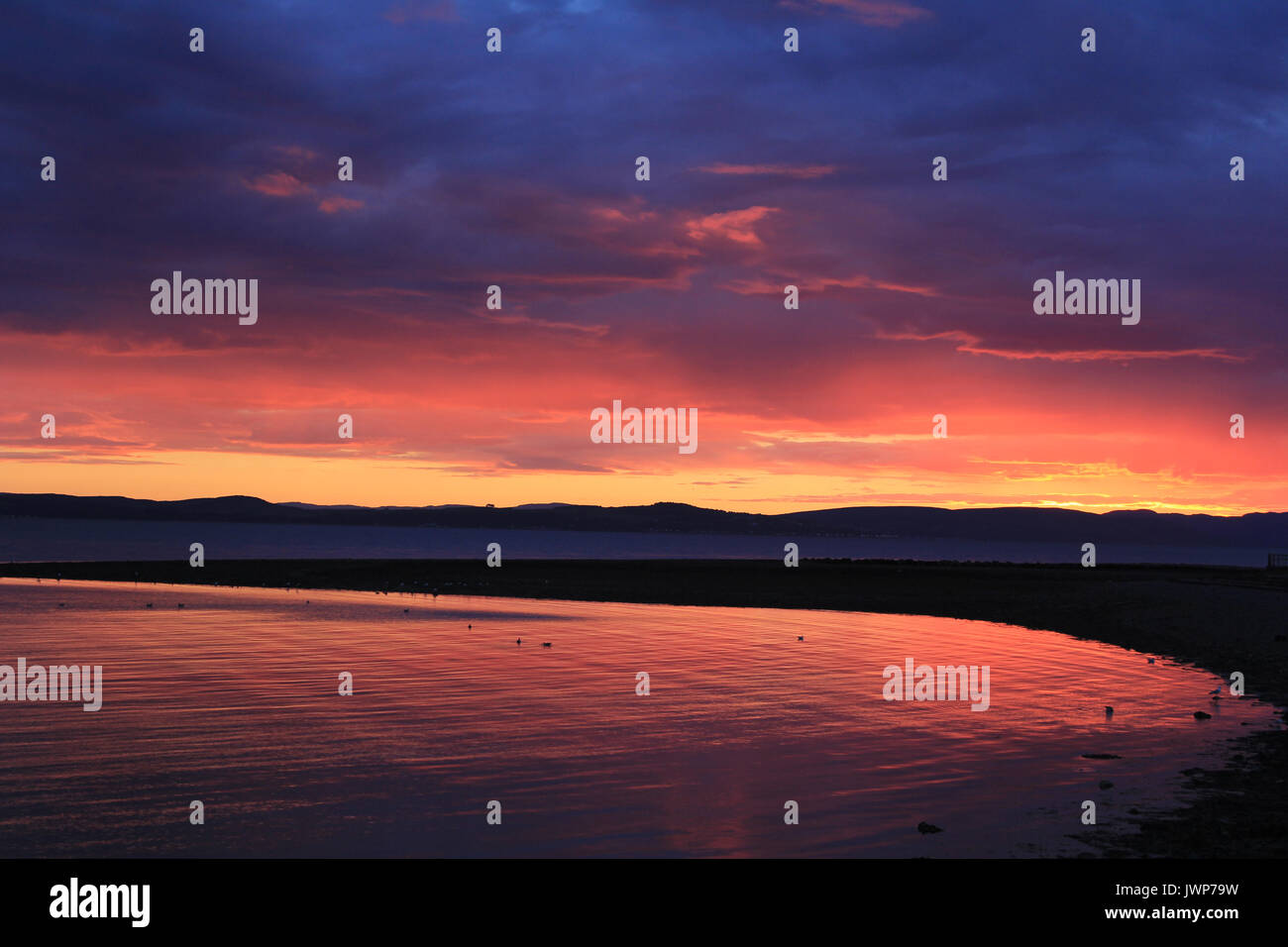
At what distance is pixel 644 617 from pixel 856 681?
23836 mm

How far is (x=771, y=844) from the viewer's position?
43.1 ft

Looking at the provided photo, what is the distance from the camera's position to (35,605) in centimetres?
5153

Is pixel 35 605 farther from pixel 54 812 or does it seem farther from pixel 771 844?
pixel 771 844

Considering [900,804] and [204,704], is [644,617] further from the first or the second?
[900,804]

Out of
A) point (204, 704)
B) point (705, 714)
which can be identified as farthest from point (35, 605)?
point (705, 714)

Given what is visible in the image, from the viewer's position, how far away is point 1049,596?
62969 millimetres

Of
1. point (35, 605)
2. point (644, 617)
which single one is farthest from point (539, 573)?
point (35, 605)

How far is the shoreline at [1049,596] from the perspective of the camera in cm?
1427

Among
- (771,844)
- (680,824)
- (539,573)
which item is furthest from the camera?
(539,573)

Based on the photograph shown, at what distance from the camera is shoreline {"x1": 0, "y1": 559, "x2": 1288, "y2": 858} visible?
14273mm
